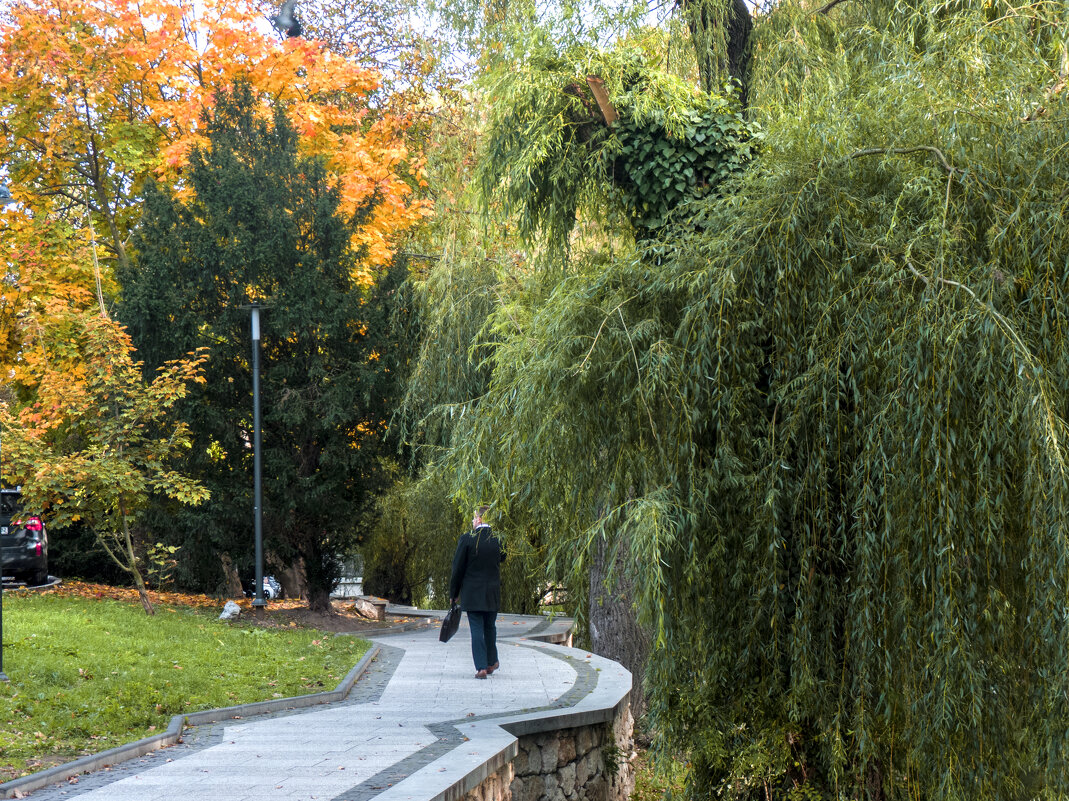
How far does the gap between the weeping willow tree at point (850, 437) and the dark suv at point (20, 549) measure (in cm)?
1495

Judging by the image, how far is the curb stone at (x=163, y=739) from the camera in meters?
6.19

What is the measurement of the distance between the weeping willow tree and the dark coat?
2957 millimetres

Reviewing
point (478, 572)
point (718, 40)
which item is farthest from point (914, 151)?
point (478, 572)

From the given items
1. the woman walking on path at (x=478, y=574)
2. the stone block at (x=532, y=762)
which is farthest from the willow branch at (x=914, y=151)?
the woman walking on path at (x=478, y=574)

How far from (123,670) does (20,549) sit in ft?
35.9

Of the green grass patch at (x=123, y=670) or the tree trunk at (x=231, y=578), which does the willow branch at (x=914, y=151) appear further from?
the tree trunk at (x=231, y=578)

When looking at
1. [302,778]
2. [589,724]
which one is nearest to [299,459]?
[589,724]

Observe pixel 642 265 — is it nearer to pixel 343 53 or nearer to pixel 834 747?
pixel 834 747

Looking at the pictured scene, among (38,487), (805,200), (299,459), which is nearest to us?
(805,200)

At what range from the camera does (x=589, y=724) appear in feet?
28.0

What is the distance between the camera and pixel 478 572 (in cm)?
1062

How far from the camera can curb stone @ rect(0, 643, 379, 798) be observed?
20.3 ft

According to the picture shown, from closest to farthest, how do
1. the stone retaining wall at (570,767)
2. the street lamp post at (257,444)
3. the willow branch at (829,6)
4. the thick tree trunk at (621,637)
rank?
the stone retaining wall at (570,767), the willow branch at (829,6), the thick tree trunk at (621,637), the street lamp post at (257,444)

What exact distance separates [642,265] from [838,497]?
6.56ft
